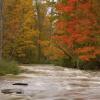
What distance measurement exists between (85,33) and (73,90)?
1756 cm

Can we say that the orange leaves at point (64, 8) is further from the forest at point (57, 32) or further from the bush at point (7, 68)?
the bush at point (7, 68)

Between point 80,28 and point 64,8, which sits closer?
point 80,28

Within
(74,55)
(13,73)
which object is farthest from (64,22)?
(13,73)

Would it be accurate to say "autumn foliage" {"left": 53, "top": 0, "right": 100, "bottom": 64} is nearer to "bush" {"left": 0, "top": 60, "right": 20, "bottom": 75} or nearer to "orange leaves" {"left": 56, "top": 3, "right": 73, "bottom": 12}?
"orange leaves" {"left": 56, "top": 3, "right": 73, "bottom": 12}

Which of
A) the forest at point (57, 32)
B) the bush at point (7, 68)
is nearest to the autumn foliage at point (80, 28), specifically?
the forest at point (57, 32)

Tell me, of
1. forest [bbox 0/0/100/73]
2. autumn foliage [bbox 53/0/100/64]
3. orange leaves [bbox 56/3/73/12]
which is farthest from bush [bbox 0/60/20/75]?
orange leaves [bbox 56/3/73/12]

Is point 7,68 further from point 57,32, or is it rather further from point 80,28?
point 57,32

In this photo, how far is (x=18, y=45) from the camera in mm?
58906

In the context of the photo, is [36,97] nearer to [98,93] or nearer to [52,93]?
[52,93]

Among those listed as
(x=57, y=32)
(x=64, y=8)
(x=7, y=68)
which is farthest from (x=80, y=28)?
(x=57, y=32)

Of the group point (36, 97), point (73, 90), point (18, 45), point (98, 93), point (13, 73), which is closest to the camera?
point (36, 97)

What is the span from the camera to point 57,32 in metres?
44.6

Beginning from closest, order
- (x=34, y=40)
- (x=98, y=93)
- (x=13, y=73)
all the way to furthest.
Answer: (x=98, y=93), (x=13, y=73), (x=34, y=40)

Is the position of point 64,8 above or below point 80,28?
above
